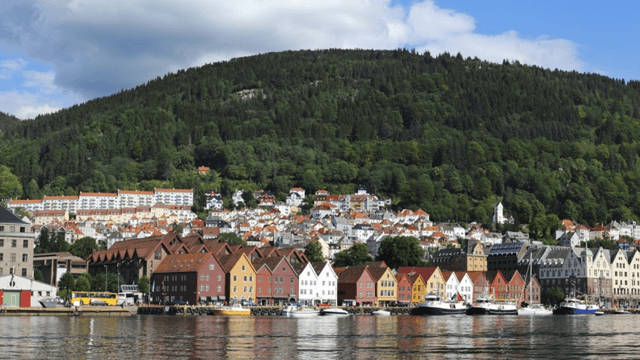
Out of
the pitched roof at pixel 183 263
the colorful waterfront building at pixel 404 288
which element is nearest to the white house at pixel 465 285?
the colorful waterfront building at pixel 404 288

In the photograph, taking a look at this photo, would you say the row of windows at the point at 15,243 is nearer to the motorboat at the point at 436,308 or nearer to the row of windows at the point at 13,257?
the row of windows at the point at 13,257

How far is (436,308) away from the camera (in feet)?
358

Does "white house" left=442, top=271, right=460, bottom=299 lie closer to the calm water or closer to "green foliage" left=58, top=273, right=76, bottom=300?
"green foliage" left=58, top=273, right=76, bottom=300

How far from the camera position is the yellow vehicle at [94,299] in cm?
9529

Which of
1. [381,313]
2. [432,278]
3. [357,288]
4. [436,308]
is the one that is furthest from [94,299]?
[432,278]

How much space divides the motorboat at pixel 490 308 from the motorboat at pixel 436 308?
1565mm

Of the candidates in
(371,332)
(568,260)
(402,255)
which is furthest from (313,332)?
(568,260)

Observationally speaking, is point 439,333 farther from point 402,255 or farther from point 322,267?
point 402,255

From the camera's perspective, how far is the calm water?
1747 inches

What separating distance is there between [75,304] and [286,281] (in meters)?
32.2

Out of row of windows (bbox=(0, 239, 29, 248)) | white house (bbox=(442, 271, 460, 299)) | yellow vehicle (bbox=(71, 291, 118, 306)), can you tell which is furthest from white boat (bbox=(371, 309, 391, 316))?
row of windows (bbox=(0, 239, 29, 248))

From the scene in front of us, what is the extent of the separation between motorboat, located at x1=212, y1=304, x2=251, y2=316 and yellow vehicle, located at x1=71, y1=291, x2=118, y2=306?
37.7 feet

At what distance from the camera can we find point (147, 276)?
4505 inches

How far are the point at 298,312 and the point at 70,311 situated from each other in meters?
25.0
